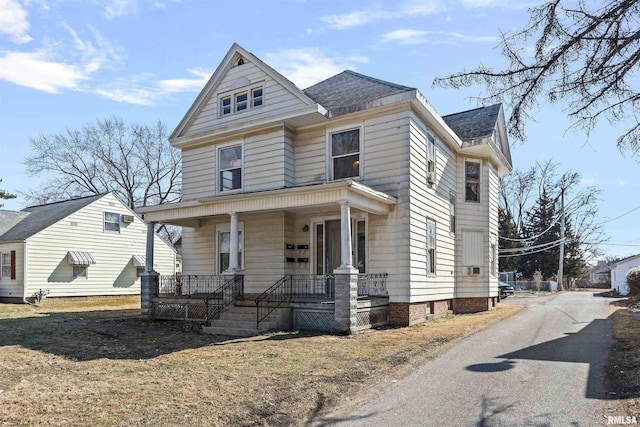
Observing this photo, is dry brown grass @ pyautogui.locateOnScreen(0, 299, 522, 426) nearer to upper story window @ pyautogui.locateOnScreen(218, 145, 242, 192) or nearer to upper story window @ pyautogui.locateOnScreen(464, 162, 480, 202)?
upper story window @ pyautogui.locateOnScreen(218, 145, 242, 192)

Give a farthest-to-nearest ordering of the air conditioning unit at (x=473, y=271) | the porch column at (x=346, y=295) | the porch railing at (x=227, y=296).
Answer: the air conditioning unit at (x=473, y=271), the porch railing at (x=227, y=296), the porch column at (x=346, y=295)

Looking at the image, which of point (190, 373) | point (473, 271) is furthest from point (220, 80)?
point (190, 373)

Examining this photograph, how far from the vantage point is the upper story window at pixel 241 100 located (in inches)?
630

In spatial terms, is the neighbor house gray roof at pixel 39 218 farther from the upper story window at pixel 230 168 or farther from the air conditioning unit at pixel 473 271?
the air conditioning unit at pixel 473 271

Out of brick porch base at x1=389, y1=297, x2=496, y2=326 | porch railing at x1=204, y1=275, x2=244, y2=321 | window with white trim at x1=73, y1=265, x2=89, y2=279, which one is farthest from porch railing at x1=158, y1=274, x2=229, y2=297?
window with white trim at x1=73, y1=265, x2=89, y2=279

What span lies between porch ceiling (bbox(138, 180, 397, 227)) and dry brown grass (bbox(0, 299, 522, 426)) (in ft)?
10.6

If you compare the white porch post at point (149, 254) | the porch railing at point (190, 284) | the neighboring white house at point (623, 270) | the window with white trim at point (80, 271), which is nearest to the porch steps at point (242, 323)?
the porch railing at point (190, 284)

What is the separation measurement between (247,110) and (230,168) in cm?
199

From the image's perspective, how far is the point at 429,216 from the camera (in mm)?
15195

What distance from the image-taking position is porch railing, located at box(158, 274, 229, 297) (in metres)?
16.2

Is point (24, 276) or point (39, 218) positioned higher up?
point (39, 218)

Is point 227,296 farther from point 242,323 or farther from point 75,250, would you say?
point 75,250

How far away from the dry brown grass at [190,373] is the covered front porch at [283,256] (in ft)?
3.75

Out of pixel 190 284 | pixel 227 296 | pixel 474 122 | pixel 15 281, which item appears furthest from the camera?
pixel 15 281
